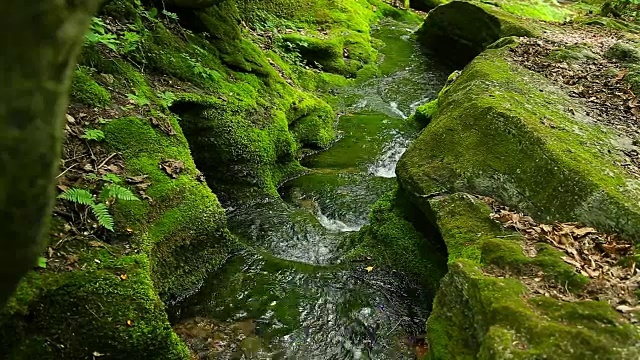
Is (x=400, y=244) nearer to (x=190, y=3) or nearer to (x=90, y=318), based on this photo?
(x=90, y=318)

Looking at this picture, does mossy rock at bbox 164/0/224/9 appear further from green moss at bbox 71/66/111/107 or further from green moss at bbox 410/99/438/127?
green moss at bbox 410/99/438/127

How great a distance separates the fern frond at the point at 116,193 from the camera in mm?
4648

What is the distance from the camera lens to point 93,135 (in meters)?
5.12

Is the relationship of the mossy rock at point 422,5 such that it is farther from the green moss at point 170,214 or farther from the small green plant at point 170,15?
the green moss at point 170,214

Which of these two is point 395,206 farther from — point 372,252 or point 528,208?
point 528,208

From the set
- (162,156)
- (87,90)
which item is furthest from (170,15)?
(162,156)

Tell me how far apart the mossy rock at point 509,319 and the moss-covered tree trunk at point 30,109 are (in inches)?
107

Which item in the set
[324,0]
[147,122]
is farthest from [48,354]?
[324,0]

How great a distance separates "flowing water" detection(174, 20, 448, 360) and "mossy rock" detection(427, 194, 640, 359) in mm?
1269

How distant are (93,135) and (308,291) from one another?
3020mm

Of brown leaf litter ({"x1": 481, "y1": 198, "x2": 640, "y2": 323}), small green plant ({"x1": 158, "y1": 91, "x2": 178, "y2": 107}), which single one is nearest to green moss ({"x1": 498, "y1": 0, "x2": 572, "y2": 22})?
small green plant ({"x1": 158, "y1": 91, "x2": 178, "y2": 107})

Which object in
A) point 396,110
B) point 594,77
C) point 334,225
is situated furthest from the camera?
point 396,110

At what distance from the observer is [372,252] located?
6.60 m

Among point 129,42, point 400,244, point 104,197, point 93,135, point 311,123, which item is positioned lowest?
point 311,123
